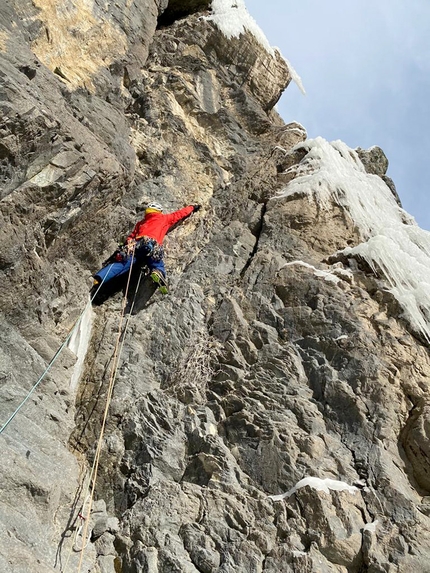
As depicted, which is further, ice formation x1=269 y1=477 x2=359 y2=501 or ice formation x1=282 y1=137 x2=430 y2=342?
ice formation x1=282 y1=137 x2=430 y2=342

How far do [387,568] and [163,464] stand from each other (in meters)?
2.02

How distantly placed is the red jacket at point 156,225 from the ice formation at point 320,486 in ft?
11.7

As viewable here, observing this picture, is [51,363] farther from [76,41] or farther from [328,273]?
[76,41]

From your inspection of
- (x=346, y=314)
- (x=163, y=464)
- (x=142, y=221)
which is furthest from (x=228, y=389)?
(x=142, y=221)

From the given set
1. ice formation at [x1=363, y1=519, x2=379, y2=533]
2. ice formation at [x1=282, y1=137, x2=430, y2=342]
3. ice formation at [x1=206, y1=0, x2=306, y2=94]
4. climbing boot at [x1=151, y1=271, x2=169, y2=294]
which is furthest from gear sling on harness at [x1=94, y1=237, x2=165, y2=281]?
ice formation at [x1=206, y1=0, x2=306, y2=94]

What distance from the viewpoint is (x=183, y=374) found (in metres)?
6.10

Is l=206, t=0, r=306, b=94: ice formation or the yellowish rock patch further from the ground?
l=206, t=0, r=306, b=94: ice formation

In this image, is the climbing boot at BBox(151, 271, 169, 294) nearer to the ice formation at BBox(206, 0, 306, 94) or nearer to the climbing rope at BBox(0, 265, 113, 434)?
the climbing rope at BBox(0, 265, 113, 434)

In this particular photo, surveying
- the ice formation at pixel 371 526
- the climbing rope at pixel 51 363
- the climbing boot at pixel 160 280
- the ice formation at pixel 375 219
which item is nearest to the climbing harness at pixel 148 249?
the climbing boot at pixel 160 280

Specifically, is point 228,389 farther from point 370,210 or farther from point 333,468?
point 370,210

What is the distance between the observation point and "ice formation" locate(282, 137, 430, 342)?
279 inches

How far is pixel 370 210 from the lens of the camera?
29.2ft

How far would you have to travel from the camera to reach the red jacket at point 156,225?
7406 mm

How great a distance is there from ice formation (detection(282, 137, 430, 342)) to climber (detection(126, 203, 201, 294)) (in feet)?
7.09
